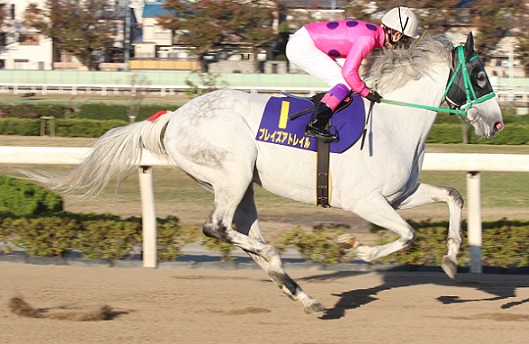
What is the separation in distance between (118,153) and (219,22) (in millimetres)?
36016

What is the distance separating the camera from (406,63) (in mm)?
4562

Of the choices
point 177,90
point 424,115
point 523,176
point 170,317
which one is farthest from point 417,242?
point 177,90

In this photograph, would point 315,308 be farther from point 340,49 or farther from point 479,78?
point 479,78

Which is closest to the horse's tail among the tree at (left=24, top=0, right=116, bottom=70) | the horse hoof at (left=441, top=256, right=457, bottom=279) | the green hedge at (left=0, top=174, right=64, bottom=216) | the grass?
the green hedge at (left=0, top=174, right=64, bottom=216)

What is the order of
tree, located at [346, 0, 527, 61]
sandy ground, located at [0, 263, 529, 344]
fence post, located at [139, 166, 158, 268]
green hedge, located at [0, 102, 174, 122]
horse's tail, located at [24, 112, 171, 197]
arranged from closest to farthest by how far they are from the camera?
sandy ground, located at [0, 263, 529, 344] → horse's tail, located at [24, 112, 171, 197] → fence post, located at [139, 166, 158, 268] → green hedge, located at [0, 102, 174, 122] → tree, located at [346, 0, 527, 61]

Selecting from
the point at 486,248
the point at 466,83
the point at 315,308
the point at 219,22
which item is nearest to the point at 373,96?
the point at 466,83

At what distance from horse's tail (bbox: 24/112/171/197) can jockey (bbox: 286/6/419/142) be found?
96cm

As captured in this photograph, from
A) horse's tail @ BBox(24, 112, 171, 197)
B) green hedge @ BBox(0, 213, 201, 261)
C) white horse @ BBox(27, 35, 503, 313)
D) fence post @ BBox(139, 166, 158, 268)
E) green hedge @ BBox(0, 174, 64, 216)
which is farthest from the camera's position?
green hedge @ BBox(0, 174, 64, 216)

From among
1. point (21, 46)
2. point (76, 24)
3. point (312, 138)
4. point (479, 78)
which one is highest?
point (76, 24)

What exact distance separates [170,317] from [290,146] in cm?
118

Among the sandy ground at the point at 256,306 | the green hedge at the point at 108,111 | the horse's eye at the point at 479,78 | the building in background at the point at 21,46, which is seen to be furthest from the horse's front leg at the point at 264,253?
the building in background at the point at 21,46

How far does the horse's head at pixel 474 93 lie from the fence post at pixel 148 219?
7.72 ft

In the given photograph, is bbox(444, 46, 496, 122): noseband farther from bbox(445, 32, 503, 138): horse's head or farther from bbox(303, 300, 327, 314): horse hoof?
bbox(303, 300, 327, 314): horse hoof

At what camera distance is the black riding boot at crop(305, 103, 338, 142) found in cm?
430
